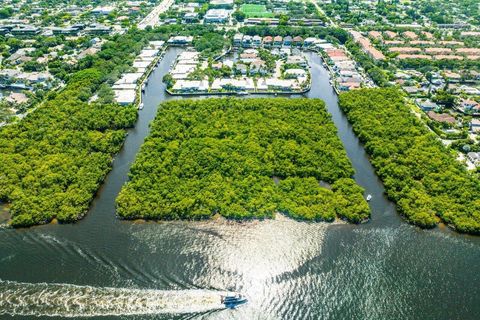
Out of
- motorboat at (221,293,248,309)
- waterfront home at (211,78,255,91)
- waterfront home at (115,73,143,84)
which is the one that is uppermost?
waterfront home at (115,73,143,84)

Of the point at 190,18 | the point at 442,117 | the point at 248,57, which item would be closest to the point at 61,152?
the point at 248,57

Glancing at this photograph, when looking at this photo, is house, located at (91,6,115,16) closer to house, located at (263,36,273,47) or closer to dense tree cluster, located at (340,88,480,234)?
house, located at (263,36,273,47)

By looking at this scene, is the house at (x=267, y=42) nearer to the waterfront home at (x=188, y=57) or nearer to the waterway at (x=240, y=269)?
the waterfront home at (x=188, y=57)

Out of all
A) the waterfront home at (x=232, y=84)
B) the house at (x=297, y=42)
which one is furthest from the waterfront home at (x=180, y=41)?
the house at (x=297, y=42)

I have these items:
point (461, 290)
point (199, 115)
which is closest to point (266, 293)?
point (461, 290)

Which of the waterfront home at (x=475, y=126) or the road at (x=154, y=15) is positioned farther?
the road at (x=154, y=15)

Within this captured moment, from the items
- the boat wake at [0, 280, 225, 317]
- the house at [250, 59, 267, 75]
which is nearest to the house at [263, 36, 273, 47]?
the house at [250, 59, 267, 75]
